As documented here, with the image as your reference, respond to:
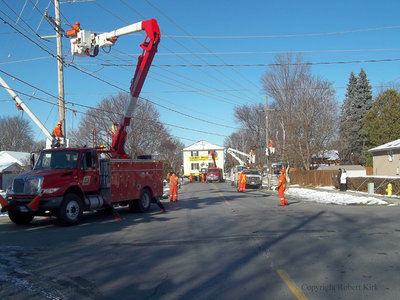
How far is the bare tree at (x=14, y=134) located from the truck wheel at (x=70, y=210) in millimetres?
65401

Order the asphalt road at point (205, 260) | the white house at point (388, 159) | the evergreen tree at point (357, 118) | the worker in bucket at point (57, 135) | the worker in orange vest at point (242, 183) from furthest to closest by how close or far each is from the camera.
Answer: the evergreen tree at point (357, 118) → the white house at point (388, 159) → the worker in orange vest at point (242, 183) → the worker in bucket at point (57, 135) → the asphalt road at point (205, 260)

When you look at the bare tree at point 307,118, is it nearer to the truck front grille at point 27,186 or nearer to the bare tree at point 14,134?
the truck front grille at point 27,186

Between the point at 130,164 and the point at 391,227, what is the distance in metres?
9.22

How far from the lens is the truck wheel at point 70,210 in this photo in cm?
1213

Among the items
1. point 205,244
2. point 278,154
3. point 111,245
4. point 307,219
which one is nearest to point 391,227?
point 307,219

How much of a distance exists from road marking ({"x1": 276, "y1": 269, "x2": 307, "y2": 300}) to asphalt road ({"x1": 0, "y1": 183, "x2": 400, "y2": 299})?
0.05 feet

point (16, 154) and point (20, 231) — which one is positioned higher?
point (16, 154)

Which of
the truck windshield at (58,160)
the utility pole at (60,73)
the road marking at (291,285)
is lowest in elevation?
the road marking at (291,285)

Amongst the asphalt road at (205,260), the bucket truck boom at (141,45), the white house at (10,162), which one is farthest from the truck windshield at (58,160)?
the white house at (10,162)

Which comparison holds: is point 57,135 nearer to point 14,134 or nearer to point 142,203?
point 142,203

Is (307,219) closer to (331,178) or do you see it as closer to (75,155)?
(75,155)

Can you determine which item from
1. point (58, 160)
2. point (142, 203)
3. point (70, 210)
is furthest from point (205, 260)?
point (142, 203)

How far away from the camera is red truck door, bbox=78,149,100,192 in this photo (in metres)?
13.2

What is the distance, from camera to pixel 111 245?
913cm
